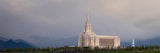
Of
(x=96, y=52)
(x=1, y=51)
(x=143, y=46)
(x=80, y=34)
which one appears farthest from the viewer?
(x=80, y=34)

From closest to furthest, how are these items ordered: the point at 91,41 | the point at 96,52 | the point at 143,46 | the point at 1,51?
the point at 96,52 → the point at 1,51 → the point at 143,46 → the point at 91,41

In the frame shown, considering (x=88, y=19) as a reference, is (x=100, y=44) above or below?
below

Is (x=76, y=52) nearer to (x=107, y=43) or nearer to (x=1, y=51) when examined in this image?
(x=1, y=51)

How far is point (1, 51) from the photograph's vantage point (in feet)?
114

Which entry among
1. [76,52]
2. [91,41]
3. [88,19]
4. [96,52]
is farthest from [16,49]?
[88,19]

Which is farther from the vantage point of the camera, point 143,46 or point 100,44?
point 100,44

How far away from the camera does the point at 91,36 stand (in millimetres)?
53594

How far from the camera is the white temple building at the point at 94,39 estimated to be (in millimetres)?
53375

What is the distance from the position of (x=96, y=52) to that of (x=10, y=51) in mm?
15238

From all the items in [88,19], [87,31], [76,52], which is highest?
[88,19]

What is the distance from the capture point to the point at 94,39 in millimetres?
53469

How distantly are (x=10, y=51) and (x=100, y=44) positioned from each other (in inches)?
1038

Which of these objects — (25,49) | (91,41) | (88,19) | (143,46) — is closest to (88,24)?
(88,19)

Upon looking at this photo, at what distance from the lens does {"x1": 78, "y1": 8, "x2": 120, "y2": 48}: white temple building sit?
5338 centimetres
